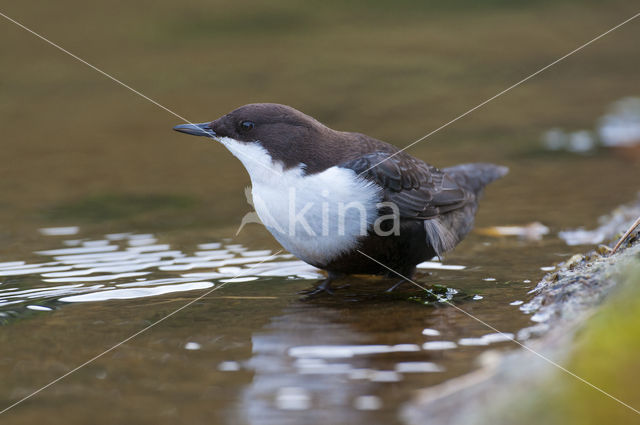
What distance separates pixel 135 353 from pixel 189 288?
1001 mm

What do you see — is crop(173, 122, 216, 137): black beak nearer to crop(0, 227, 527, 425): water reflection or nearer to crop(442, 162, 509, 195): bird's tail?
crop(0, 227, 527, 425): water reflection

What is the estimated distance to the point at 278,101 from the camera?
28.9 ft

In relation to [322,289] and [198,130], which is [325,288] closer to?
[322,289]

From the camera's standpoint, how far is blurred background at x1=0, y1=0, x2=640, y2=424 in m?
5.90

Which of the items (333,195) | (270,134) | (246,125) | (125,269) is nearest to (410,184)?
(333,195)

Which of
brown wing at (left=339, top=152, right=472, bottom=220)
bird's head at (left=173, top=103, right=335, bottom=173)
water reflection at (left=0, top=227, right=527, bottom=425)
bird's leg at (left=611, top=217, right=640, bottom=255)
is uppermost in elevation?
bird's head at (left=173, top=103, right=335, bottom=173)

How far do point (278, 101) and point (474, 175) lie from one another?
373 cm

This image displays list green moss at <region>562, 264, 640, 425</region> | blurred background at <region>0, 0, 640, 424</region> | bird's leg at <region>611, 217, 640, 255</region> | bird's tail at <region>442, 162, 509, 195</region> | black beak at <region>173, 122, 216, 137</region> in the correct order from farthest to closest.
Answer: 1. blurred background at <region>0, 0, 640, 424</region>
2. bird's tail at <region>442, 162, 509, 195</region>
3. black beak at <region>173, 122, 216, 137</region>
4. bird's leg at <region>611, 217, 640, 255</region>
5. green moss at <region>562, 264, 640, 425</region>

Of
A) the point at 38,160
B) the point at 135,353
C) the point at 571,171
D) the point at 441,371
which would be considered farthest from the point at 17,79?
the point at 441,371

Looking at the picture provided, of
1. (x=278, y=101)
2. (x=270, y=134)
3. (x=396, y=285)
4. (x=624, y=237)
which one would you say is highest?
(x=278, y=101)

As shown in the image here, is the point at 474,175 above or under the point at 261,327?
above

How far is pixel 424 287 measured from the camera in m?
4.49

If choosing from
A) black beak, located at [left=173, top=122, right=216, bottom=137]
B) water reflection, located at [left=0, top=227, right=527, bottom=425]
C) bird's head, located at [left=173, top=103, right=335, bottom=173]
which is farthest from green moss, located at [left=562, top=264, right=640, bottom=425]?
black beak, located at [left=173, top=122, right=216, bottom=137]

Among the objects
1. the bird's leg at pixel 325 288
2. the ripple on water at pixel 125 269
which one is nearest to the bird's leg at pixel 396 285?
the bird's leg at pixel 325 288
